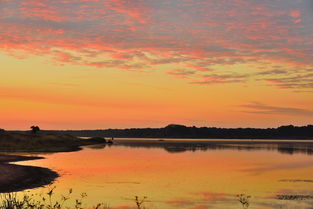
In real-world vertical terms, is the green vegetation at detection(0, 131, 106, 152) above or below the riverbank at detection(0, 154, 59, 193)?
above

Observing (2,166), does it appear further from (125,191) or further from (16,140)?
(16,140)

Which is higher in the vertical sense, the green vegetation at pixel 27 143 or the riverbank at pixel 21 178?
the green vegetation at pixel 27 143

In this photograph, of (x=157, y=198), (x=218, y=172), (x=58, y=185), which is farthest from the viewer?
(x=218, y=172)

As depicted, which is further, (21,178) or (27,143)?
(27,143)

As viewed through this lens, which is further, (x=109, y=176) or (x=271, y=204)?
(x=109, y=176)

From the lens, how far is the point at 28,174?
51969 millimetres

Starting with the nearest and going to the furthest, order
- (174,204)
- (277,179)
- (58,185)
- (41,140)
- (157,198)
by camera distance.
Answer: (174,204) < (157,198) < (58,185) < (277,179) < (41,140)

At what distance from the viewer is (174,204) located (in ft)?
114

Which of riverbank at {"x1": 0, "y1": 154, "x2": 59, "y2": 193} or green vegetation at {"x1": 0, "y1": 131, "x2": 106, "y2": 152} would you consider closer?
riverbank at {"x1": 0, "y1": 154, "x2": 59, "y2": 193}

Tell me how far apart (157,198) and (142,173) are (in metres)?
22.3

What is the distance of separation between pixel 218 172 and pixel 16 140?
80252 mm

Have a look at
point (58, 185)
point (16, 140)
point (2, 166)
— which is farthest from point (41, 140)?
point (58, 185)

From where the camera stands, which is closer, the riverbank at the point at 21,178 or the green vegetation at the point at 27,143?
the riverbank at the point at 21,178

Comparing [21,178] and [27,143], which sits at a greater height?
[27,143]
